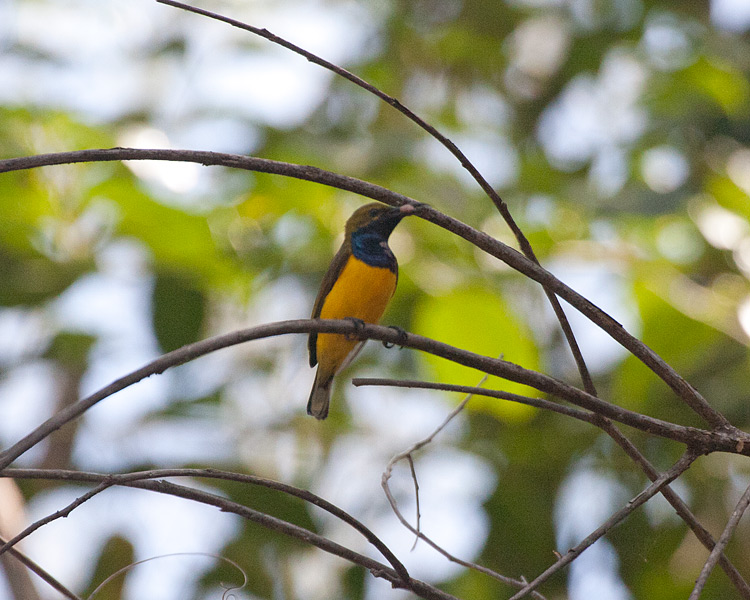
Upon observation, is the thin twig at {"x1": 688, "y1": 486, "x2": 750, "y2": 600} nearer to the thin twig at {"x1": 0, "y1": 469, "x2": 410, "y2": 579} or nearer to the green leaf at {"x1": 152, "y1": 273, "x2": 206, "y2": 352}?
the thin twig at {"x1": 0, "y1": 469, "x2": 410, "y2": 579}

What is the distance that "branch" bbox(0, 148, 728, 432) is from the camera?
125 centimetres

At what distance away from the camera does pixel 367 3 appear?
232 inches

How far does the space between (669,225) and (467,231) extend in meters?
3.63

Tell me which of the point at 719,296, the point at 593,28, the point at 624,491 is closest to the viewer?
the point at 719,296

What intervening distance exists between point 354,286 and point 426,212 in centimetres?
202

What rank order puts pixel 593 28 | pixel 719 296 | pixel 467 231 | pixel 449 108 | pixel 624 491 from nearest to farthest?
pixel 467 231 < pixel 719 296 < pixel 624 491 < pixel 449 108 < pixel 593 28

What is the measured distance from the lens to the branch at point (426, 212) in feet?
4.10

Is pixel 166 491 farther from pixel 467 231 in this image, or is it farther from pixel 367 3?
pixel 367 3

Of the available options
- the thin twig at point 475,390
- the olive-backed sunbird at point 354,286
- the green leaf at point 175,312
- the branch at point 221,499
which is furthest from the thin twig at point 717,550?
the green leaf at point 175,312

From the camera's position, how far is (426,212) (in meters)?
1.35

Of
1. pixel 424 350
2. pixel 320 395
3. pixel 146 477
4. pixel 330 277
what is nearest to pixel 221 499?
pixel 146 477

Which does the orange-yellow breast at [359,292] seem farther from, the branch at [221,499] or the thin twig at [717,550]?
the thin twig at [717,550]

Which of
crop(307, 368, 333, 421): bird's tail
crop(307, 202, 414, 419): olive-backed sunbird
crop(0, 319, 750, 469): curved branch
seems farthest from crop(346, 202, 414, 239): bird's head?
crop(0, 319, 750, 469): curved branch

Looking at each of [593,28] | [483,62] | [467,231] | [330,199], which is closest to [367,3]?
[483,62]
